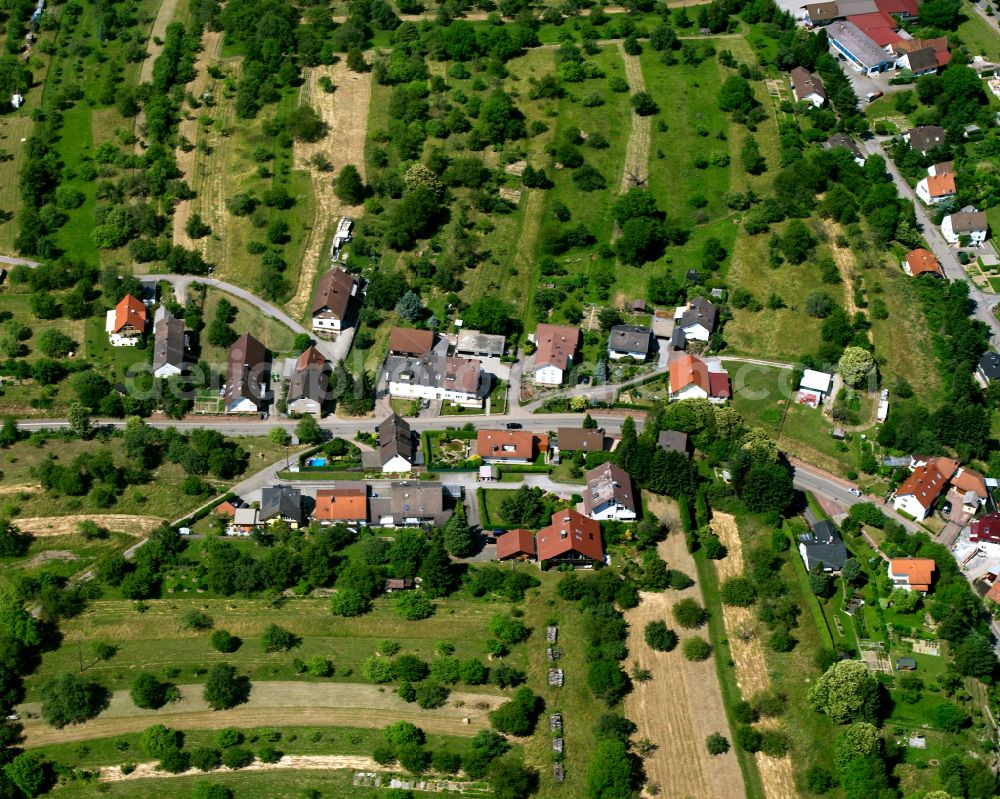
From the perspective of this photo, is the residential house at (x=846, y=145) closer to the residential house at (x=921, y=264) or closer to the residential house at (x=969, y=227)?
the residential house at (x=969, y=227)

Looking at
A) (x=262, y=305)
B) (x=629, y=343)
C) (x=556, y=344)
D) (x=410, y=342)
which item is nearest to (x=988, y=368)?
(x=629, y=343)

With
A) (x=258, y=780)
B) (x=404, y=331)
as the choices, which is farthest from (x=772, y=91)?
(x=258, y=780)

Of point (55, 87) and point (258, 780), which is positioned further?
point (55, 87)

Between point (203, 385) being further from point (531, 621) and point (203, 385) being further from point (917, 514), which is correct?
point (917, 514)

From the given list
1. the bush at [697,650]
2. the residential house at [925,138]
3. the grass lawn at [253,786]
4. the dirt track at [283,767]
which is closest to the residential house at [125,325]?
the dirt track at [283,767]

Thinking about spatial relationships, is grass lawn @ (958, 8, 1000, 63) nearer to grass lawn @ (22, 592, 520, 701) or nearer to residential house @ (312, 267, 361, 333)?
residential house @ (312, 267, 361, 333)

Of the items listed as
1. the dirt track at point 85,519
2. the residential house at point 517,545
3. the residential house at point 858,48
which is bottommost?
the dirt track at point 85,519

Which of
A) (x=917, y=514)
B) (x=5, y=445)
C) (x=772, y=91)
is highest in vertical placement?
(x=772, y=91)

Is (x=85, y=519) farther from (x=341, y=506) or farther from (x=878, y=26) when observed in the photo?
(x=878, y=26)
